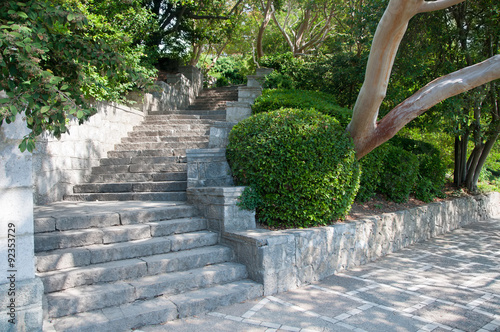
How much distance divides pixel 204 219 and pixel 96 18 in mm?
5787

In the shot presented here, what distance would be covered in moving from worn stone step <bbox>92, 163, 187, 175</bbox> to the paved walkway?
324 cm

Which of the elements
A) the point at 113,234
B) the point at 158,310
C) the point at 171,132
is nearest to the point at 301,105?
the point at 171,132

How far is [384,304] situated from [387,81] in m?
3.15

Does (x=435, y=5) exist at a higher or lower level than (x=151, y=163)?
higher

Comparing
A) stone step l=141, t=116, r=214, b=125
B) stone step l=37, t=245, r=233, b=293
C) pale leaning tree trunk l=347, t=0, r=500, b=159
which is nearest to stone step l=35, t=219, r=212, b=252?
A: stone step l=37, t=245, r=233, b=293

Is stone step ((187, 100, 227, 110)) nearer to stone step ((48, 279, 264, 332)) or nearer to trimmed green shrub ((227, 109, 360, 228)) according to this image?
trimmed green shrub ((227, 109, 360, 228))

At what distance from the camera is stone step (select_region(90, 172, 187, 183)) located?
6625 millimetres

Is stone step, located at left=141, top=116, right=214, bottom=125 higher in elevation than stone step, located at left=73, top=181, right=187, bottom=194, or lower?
higher

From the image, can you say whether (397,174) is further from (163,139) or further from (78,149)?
(78,149)

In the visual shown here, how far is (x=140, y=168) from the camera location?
696 centimetres

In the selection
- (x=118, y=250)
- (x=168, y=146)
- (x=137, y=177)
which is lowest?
(x=118, y=250)

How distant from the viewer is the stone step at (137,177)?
21.7ft

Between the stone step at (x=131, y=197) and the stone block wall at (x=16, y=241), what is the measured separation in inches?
118

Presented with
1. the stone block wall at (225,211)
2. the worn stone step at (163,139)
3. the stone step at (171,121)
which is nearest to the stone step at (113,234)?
the stone block wall at (225,211)
